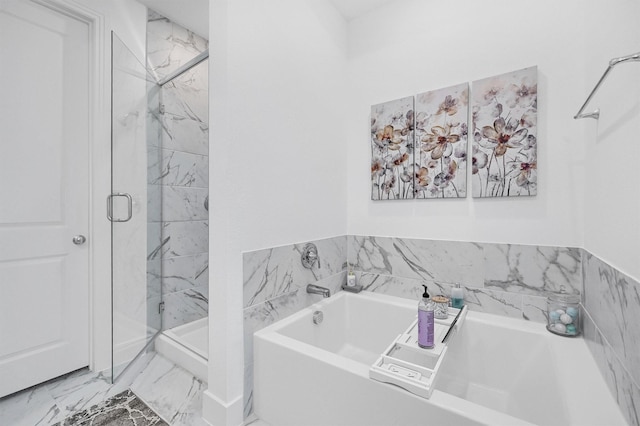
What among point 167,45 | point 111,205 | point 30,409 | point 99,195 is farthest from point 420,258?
point 167,45

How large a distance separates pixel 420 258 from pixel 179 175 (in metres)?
1.97

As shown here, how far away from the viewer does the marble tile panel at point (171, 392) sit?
141cm

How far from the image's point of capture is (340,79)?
2.12 m

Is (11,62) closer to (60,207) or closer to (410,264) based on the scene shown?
(60,207)

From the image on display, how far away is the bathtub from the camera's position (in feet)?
3.11

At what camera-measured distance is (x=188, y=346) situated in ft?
6.24

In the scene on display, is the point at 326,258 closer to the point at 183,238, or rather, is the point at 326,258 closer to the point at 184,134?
the point at 183,238

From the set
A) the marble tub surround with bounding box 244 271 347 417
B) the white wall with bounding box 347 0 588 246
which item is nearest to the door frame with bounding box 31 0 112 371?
the marble tub surround with bounding box 244 271 347 417

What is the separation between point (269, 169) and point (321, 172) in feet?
1.64

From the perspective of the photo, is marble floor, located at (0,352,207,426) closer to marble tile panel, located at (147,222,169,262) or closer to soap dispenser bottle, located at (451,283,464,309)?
marble tile panel, located at (147,222,169,262)

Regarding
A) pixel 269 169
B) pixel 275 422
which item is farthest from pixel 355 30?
pixel 275 422

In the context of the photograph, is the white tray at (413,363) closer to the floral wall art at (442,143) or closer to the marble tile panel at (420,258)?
the marble tile panel at (420,258)

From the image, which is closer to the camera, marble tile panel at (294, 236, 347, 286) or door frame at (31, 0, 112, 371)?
marble tile panel at (294, 236, 347, 286)

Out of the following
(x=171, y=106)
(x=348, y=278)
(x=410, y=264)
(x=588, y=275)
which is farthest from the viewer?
(x=171, y=106)
